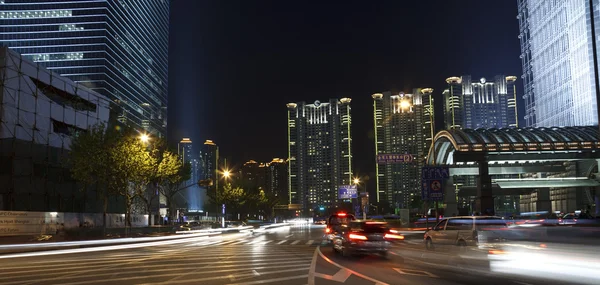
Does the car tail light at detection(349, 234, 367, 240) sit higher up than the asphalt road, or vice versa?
the car tail light at detection(349, 234, 367, 240)

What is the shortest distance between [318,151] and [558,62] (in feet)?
223

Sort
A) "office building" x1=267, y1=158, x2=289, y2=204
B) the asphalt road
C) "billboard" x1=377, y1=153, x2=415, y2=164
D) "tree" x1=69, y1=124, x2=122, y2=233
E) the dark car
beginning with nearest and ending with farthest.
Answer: the asphalt road
the dark car
"tree" x1=69, y1=124, x2=122, y2=233
"billboard" x1=377, y1=153, x2=415, y2=164
"office building" x1=267, y1=158, x2=289, y2=204

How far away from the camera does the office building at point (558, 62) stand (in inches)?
3499

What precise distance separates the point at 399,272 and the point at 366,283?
2960 mm

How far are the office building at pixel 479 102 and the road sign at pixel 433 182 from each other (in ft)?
356

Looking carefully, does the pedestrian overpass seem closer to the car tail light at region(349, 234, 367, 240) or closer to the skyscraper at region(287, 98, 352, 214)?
the car tail light at region(349, 234, 367, 240)

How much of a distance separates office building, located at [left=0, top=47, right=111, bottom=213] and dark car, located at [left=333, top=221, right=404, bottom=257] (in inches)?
1478

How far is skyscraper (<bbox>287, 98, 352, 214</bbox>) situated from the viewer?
139750mm

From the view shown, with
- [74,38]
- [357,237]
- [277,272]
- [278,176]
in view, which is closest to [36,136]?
[357,237]

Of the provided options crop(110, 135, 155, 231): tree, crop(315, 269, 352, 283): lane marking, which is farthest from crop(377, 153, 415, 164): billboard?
crop(315, 269, 352, 283): lane marking

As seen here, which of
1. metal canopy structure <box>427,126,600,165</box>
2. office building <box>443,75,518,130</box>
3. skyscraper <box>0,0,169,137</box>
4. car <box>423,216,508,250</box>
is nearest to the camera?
car <box>423,216,508,250</box>

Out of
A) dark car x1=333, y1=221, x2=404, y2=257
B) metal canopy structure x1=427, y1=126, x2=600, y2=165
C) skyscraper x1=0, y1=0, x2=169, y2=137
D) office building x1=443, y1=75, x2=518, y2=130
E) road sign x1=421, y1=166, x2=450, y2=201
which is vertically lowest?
dark car x1=333, y1=221, x2=404, y2=257

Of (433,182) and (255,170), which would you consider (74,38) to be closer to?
(255,170)

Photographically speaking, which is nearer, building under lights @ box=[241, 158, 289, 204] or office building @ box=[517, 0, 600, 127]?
office building @ box=[517, 0, 600, 127]
